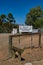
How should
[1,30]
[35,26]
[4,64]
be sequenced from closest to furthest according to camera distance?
1. [4,64]
2. [1,30]
3. [35,26]

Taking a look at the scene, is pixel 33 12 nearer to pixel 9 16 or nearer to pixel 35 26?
pixel 35 26

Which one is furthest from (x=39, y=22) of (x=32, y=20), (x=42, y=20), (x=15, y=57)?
(x=15, y=57)

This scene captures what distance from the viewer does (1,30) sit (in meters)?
56.0

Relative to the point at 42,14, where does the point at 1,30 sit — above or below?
below

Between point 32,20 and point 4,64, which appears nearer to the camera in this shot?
point 4,64

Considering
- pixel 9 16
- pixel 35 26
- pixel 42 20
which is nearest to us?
pixel 42 20

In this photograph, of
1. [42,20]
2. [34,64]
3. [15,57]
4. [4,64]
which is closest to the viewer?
[34,64]

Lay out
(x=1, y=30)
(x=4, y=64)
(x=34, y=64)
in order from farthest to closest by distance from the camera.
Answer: (x=1, y=30)
(x=4, y=64)
(x=34, y=64)

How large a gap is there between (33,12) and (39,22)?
9712mm

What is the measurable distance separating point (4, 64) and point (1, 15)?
70.1 m

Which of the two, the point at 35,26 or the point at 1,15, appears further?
the point at 1,15

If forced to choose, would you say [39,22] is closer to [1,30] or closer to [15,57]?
[1,30]

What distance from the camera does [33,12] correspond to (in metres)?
76.5

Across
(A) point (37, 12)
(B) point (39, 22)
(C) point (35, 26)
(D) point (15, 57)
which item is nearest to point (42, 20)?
(B) point (39, 22)
